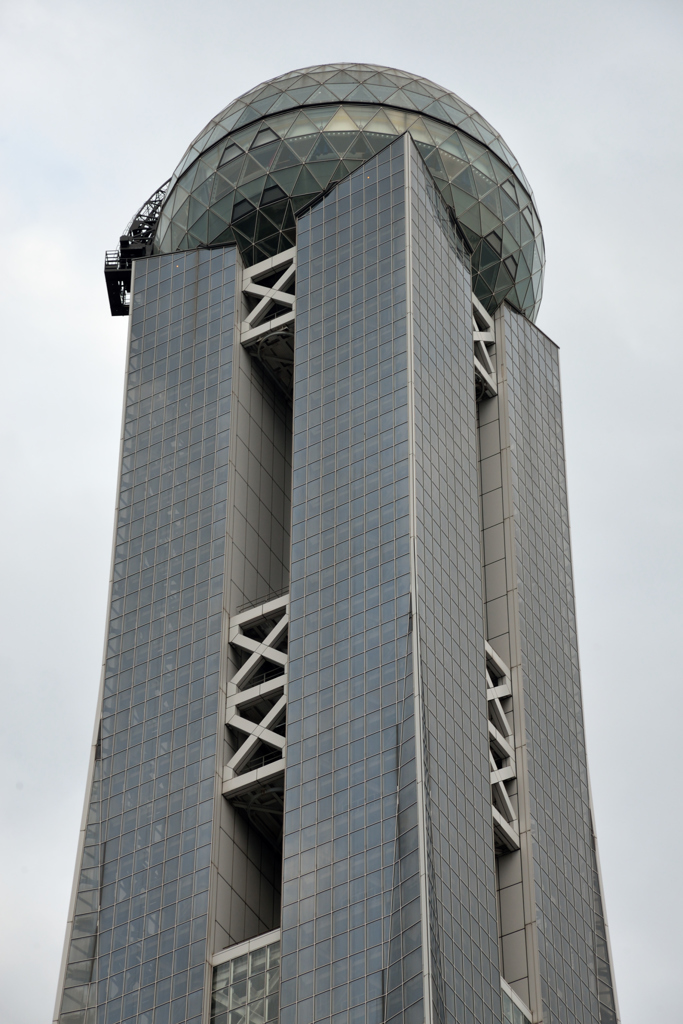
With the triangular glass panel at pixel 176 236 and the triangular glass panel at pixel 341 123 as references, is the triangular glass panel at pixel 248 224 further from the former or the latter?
the triangular glass panel at pixel 341 123

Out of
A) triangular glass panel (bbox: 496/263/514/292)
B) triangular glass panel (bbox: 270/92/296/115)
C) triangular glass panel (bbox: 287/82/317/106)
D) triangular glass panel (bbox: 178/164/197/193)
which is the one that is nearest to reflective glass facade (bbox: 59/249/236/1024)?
triangular glass panel (bbox: 178/164/197/193)

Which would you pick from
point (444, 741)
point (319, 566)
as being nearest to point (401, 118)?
point (319, 566)

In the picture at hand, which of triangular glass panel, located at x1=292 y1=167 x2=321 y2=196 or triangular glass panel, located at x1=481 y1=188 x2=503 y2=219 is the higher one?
triangular glass panel, located at x1=481 y1=188 x2=503 y2=219

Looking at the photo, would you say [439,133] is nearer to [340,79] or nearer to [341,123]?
[341,123]

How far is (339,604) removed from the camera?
113 m

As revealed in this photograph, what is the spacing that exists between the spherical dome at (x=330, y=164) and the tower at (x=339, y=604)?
242 millimetres

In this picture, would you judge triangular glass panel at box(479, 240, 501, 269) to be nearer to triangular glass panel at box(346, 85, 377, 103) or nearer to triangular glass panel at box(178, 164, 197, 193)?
triangular glass panel at box(346, 85, 377, 103)

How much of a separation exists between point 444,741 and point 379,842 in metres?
8.50

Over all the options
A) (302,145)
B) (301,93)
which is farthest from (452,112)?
(302,145)

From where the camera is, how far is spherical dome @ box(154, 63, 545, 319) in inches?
5448

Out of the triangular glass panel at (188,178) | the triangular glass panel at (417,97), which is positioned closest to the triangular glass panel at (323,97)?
the triangular glass panel at (417,97)

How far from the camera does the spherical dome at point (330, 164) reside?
5448 inches

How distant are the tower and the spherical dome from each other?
0.24 metres

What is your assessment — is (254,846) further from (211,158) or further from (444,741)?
(211,158)
